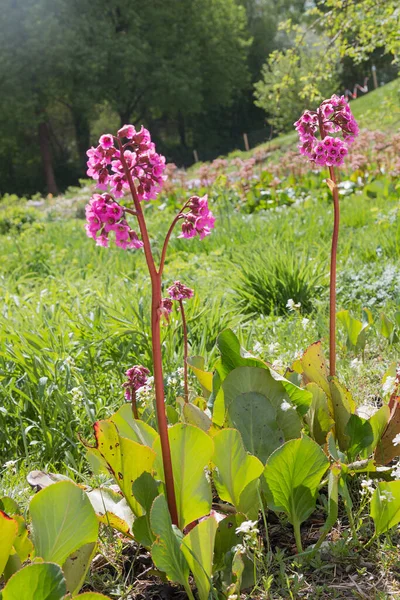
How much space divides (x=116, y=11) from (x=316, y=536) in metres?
35.7

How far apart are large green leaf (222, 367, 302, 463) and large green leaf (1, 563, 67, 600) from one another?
601 mm

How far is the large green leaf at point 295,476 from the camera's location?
1295 mm

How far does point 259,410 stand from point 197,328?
1541mm

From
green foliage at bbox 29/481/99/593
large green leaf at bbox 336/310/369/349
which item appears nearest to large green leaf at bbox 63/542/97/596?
green foliage at bbox 29/481/99/593

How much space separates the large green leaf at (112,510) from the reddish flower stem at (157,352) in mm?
141

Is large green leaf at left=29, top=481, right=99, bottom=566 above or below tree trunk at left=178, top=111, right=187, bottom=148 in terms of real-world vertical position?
below

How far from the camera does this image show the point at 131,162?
4.19 ft

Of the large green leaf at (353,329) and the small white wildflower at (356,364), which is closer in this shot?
the small white wildflower at (356,364)

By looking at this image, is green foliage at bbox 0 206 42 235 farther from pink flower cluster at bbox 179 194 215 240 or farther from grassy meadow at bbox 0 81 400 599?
pink flower cluster at bbox 179 194 215 240

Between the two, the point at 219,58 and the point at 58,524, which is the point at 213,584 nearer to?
the point at 58,524

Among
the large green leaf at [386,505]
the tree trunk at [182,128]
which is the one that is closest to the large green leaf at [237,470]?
the large green leaf at [386,505]

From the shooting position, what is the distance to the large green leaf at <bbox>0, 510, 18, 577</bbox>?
3.54 ft

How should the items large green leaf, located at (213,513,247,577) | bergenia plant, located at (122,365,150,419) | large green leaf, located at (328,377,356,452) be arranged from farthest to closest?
1. bergenia plant, located at (122,365,150,419)
2. large green leaf, located at (328,377,356,452)
3. large green leaf, located at (213,513,247,577)

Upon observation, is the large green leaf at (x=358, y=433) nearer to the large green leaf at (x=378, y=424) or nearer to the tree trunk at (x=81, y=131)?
the large green leaf at (x=378, y=424)
